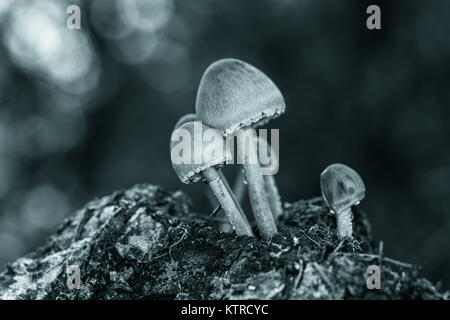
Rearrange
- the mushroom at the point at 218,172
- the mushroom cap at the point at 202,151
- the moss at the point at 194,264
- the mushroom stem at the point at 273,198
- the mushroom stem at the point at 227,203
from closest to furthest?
1. the moss at the point at 194,264
2. the mushroom cap at the point at 202,151
3. the mushroom stem at the point at 227,203
4. the mushroom at the point at 218,172
5. the mushroom stem at the point at 273,198

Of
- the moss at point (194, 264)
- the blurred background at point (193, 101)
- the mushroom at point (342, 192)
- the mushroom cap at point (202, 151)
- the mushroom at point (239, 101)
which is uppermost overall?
the blurred background at point (193, 101)

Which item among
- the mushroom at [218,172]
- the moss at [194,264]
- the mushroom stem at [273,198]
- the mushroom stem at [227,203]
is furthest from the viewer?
the mushroom stem at [273,198]

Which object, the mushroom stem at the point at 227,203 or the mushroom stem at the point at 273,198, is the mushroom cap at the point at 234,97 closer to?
the mushroom stem at the point at 227,203

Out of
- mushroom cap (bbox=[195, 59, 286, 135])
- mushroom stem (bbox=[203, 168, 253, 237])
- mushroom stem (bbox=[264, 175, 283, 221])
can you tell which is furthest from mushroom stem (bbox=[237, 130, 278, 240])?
mushroom stem (bbox=[264, 175, 283, 221])

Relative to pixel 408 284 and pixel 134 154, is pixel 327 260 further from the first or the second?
pixel 134 154

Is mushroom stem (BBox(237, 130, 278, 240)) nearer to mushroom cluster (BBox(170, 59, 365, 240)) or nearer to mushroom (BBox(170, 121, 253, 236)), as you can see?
mushroom cluster (BBox(170, 59, 365, 240))

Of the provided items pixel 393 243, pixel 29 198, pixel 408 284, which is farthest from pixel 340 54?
pixel 29 198

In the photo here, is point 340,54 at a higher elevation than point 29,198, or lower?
higher

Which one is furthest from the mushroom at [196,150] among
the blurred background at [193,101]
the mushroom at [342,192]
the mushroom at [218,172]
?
the blurred background at [193,101]
